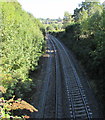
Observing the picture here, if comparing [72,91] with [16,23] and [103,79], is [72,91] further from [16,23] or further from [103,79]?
[16,23]

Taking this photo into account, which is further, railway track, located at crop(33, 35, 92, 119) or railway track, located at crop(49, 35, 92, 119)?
railway track, located at crop(33, 35, 92, 119)

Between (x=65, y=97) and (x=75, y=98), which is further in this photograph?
(x=65, y=97)

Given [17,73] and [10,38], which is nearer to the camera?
[17,73]

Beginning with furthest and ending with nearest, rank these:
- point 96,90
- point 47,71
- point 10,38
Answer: point 47,71 → point 96,90 → point 10,38

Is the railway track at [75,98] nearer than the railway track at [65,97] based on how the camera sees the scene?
Yes

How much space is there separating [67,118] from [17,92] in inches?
163

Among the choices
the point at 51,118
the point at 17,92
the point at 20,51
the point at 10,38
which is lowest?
the point at 51,118

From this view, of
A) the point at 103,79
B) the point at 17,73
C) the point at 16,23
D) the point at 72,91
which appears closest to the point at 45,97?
the point at 72,91

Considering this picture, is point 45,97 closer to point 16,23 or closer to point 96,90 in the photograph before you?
point 96,90

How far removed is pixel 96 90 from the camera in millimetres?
12391

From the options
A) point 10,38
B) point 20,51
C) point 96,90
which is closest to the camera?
point 10,38

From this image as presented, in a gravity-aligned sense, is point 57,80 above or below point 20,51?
below

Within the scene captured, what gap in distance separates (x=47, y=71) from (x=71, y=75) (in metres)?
3.89

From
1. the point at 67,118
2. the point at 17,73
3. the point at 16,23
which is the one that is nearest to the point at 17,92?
the point at 17,73
